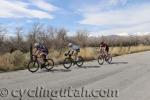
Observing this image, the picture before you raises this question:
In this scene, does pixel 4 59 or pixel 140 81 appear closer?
pixel 140 81

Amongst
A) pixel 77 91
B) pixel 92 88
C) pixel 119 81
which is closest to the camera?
pixel 77 91

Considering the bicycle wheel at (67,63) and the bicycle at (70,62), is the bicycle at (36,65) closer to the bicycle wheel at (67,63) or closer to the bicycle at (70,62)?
the bicycle wheel at (67,63)

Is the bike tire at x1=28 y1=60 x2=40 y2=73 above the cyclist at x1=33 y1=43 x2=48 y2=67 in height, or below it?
below

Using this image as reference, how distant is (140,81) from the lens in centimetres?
1491

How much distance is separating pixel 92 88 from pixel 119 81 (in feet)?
8.73

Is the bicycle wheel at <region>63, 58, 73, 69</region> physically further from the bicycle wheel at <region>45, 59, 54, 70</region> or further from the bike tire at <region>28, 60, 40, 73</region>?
→ the bike tire at <region>28, 60, 40, 73</region>

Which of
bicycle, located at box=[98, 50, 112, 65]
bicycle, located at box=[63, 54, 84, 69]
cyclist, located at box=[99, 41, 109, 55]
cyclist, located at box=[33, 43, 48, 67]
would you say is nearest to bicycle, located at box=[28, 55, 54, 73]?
cyclist, located at box=[33, 43, 48, 67]

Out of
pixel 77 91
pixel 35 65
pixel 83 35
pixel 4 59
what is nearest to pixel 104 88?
pixel 77 91

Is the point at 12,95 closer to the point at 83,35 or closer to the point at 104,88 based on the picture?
the point at 104,88

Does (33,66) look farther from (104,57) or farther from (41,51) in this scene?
(104,57)

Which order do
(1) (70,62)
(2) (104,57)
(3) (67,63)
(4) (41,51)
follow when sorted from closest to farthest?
(4) (41,51) → (3) (67,63) → (1) (70,62) → (2) (104,57)

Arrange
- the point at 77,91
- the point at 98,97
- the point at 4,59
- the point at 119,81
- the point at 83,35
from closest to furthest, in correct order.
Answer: the point at 98,97
the point at 77,91
the point at 119,81
the point at 4,59
the point at 83,35

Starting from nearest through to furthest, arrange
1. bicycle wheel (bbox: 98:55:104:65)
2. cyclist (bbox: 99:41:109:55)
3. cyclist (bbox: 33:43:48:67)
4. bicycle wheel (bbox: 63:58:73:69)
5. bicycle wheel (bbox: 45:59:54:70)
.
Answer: cyclist (bbox: 33:43:48:67)
bicycle wheel (bbox: 45:59:54:70)
bicycle wheel (bbox: 63:58:73:69)
bicycle wheel (bbox: 98:55:104:65)
cyclist (bbox: 99:41:109:55)

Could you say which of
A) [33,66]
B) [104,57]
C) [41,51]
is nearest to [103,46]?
[104,57]
